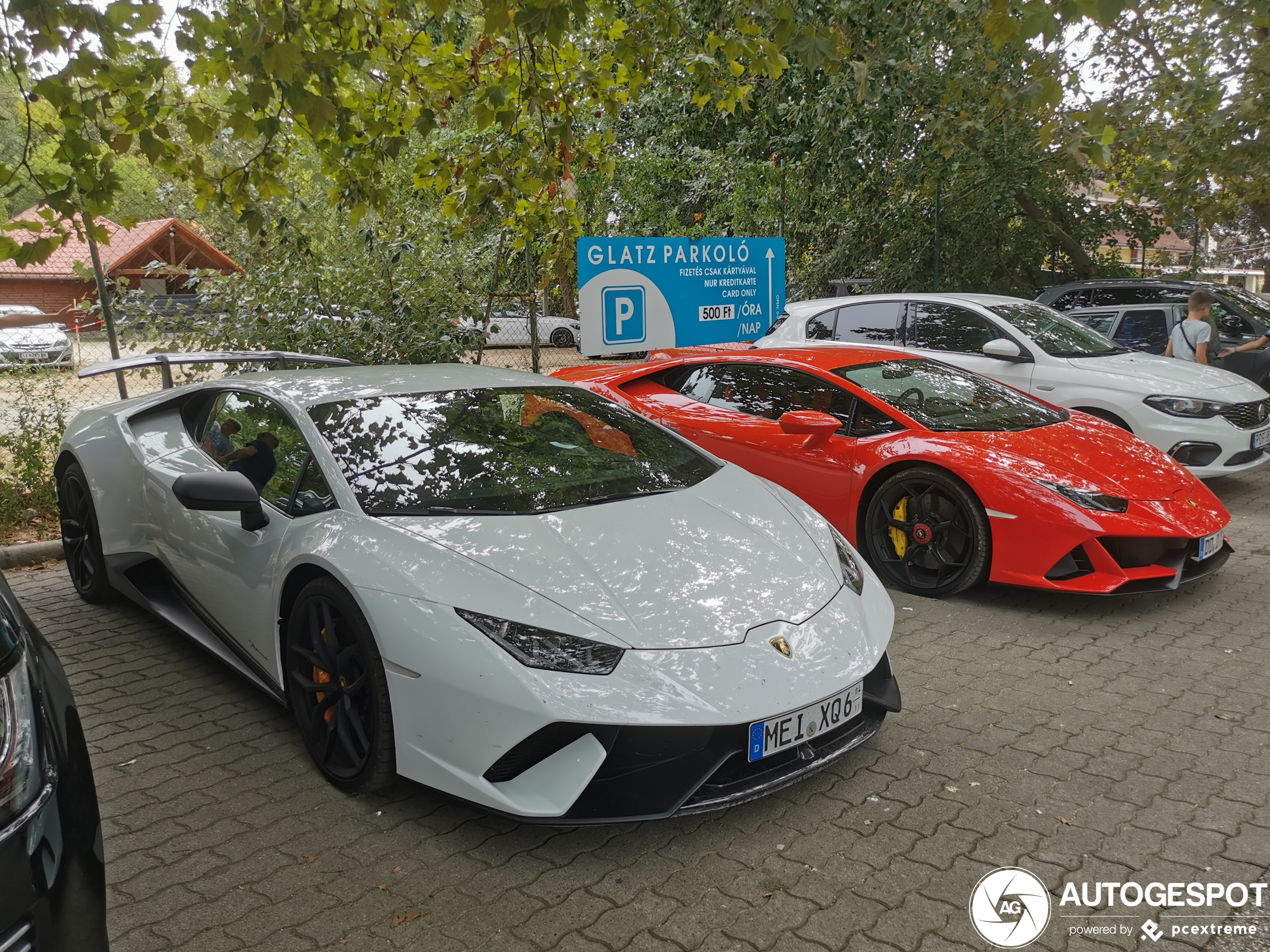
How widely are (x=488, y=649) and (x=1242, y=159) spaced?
11.3m

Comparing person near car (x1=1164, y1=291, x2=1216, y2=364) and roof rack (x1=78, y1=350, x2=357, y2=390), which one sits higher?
roof rack (x1=78, y1=350, x2=357, y2=390)

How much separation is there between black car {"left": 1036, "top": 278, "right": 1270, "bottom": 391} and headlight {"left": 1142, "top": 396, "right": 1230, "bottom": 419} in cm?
244

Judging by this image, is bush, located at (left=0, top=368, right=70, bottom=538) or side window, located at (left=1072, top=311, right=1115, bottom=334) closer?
bush, located at (left=0, top=368, right=70, bottom=538)

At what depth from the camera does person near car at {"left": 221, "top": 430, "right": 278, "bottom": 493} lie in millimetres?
3564

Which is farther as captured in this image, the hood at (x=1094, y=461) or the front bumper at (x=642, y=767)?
the hood at (x=1094, y=461)

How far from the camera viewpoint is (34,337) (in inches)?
286

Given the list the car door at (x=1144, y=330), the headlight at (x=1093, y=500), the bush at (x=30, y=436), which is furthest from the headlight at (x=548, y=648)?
the car door at (x=1144, y=330)

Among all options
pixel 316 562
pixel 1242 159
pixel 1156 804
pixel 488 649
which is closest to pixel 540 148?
pixel 316 562

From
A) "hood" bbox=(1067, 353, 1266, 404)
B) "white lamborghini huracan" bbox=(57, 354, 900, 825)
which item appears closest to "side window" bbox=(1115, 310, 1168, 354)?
"hood" bbox=(1067, 353, 1266, 404)

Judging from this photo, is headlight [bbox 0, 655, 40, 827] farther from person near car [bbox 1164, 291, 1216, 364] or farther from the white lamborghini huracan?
person near car [bbox 1164, 291, 1216, 364]

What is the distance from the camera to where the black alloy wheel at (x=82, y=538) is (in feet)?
15.6

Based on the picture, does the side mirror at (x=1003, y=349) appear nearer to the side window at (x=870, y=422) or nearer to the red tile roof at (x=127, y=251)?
the side window at (x=870, y=422)

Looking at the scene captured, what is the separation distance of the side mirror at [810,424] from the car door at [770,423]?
187 mm

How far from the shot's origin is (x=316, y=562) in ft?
9.96
